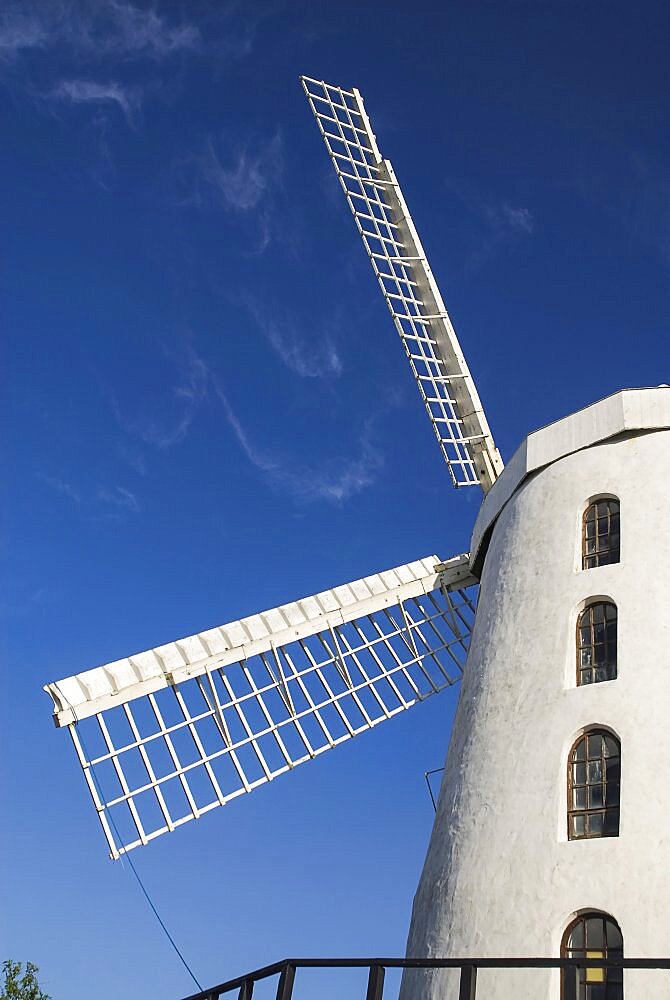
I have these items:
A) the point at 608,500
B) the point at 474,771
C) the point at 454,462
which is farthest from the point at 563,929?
the point at 454,462

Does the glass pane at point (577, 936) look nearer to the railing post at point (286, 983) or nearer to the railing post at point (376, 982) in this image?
the railing post at point (376, 982)

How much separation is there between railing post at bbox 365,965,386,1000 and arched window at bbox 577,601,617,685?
4.74 m

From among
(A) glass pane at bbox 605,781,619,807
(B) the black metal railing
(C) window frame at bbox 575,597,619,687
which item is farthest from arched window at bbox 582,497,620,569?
(B) the black metal railing

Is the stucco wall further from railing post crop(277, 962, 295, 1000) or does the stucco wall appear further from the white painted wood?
railing post crop(277, 962, 295, 1000)

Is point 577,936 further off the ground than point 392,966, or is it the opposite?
point 577,936

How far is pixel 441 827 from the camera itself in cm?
1143

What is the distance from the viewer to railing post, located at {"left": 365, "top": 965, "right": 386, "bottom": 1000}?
23.3 feet

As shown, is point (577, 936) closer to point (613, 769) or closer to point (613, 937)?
point (613, 937)

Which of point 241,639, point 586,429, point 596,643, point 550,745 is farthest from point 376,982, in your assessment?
point 586,429

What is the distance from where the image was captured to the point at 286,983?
746 cm

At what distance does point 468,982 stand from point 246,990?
199cm

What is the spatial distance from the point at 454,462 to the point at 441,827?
7.18m

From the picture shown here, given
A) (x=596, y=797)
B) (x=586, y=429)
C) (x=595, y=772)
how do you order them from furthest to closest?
(x=586, y=429) < (x=595, y=772) < (x=596, y=797)

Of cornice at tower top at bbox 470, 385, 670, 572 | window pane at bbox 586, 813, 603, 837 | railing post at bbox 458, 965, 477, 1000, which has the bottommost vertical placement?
railing post at bbox 458, 965, 477, 1000
